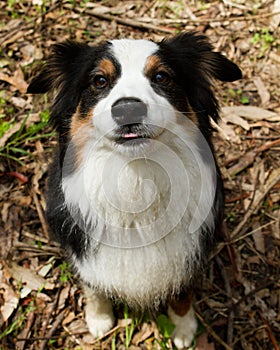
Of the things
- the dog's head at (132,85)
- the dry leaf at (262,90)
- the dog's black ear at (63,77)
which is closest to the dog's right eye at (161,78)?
the dog's head at (132,85)

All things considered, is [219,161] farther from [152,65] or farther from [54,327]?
[54,327]

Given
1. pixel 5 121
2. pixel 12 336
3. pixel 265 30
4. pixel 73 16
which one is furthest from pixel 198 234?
pixel 73 16

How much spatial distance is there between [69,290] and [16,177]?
3.37 feet

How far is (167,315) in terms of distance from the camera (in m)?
3.20

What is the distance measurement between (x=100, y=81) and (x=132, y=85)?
267mm

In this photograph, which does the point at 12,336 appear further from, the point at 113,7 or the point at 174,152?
the point at 113,7

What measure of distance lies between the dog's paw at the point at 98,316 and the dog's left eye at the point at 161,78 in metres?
1.49

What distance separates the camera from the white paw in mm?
3051

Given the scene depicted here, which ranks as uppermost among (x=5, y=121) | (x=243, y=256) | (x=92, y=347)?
(x=5, y=121)

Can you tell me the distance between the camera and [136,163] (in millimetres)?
2357

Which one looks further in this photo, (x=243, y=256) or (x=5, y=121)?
(x=5, y=121)

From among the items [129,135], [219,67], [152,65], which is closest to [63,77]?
[152,65]

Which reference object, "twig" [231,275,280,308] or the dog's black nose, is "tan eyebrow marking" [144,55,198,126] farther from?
"twig" [231,275,280,308]

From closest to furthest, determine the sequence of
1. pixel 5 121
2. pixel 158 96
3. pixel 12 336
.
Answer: pixel 158 96
pixel 12 336
pixel 5 121
